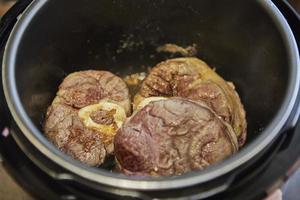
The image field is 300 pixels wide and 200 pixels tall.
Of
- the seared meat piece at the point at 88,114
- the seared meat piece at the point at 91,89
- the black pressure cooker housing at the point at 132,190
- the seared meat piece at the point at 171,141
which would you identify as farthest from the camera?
the seared meat piece at the point at 91,89

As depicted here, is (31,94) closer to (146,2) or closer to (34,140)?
(34,140)

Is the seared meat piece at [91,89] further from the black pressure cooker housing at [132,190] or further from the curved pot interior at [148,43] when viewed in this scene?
the black pressure cooker housing at [132,190]

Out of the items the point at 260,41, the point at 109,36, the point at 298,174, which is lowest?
the point at 298,174

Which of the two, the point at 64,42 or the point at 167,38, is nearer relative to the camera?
the point at 64,42

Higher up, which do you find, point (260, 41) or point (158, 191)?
point (260, 41)

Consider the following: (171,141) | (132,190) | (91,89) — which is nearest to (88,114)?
(91,89)

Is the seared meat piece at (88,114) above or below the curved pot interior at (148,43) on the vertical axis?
below

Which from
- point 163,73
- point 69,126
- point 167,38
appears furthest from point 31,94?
point 167,38

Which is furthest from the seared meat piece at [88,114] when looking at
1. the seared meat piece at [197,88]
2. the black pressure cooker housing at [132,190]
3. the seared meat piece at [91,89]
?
the black pressure cooker housing at [132,190]
